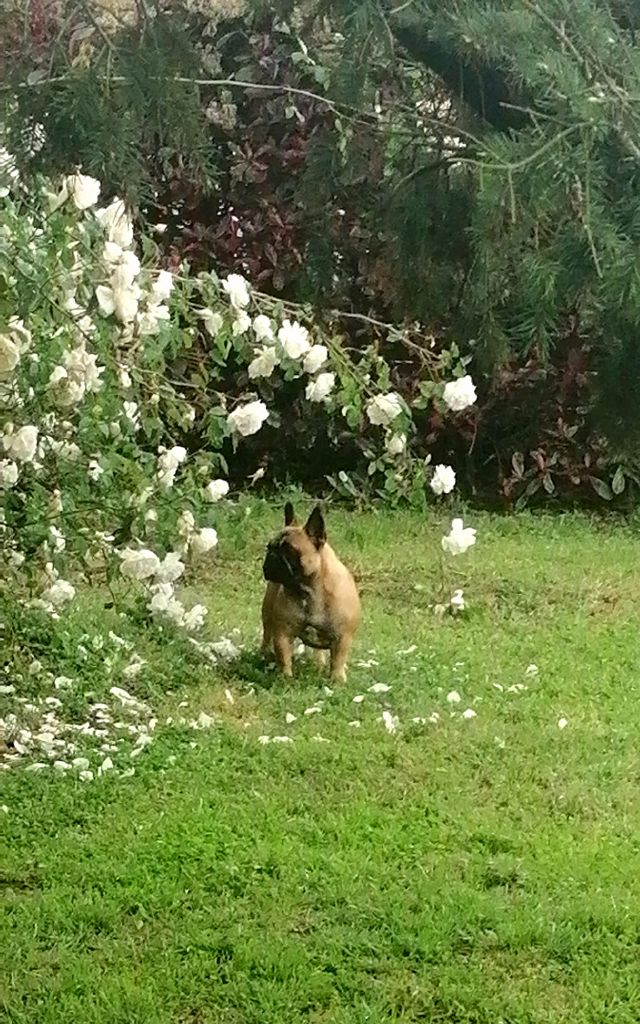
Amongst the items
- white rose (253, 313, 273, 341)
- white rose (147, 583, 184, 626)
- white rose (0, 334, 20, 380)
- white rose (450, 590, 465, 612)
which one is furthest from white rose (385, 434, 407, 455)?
white rose (450, 590, 465, 612)

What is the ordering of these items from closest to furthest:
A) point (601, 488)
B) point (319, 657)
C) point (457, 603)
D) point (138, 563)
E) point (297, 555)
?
point (138, 563) < point (297, 555) < point (319, 657) < point (457, 603) < point (601, 488)

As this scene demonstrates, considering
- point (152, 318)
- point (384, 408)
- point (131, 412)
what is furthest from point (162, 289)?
point (384, 408)

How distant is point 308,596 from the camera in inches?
153

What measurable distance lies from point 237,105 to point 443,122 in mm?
3998

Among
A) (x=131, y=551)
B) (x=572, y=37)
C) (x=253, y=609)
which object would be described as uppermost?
(x=572, y=37)

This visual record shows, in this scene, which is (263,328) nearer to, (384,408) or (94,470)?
(384,408)

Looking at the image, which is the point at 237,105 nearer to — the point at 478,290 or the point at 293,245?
the point at 293,245

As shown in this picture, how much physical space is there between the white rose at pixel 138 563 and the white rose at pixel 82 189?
94cm

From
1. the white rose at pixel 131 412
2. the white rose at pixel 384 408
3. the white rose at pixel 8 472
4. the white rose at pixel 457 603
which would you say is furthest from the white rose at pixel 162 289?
the white rose at pixel 457 603

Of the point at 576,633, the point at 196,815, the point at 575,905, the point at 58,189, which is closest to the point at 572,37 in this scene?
the point at 58,189

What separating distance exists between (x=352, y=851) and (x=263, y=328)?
3.93 ft

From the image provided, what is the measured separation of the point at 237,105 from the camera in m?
6.18

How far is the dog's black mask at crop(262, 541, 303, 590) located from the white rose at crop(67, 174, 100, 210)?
4.71 feet

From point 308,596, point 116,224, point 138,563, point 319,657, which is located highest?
point 116,224
